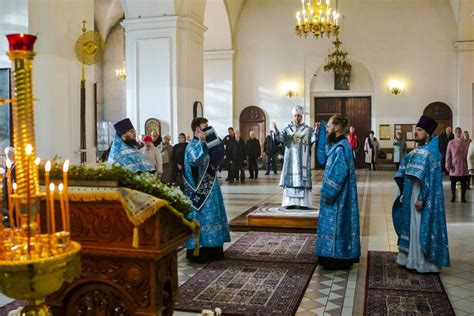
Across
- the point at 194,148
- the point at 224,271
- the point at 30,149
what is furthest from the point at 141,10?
the point at 30,149

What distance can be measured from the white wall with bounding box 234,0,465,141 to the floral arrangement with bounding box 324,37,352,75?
14.0 inches

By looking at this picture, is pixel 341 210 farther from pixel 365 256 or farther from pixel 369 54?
pixel 369 54

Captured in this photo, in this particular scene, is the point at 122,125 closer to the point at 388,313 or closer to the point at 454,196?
the point at 388,313

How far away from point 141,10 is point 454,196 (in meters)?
8.62

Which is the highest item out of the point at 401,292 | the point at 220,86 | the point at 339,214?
the point at 220,86

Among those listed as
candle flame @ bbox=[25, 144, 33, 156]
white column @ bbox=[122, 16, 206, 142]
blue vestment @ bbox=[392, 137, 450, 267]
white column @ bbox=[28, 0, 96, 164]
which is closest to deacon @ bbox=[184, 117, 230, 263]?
blue vestment @ bbox=[392, 137, 450, 267]

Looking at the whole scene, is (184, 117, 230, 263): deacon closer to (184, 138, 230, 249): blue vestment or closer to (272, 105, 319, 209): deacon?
(184, 138, 230, 249): blue vestment

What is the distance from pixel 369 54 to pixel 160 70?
10.1 meters

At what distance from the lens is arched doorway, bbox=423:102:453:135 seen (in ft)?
66.3

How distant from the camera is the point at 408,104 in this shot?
20.5 metres

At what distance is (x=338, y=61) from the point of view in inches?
801

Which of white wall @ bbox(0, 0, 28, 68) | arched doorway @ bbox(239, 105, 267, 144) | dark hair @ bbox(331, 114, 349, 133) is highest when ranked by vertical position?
white wall @ bbox(0, 0, 28, 68)

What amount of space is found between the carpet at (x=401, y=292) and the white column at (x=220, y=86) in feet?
52.0

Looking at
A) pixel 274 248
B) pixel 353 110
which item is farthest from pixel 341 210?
pixel 353 110
